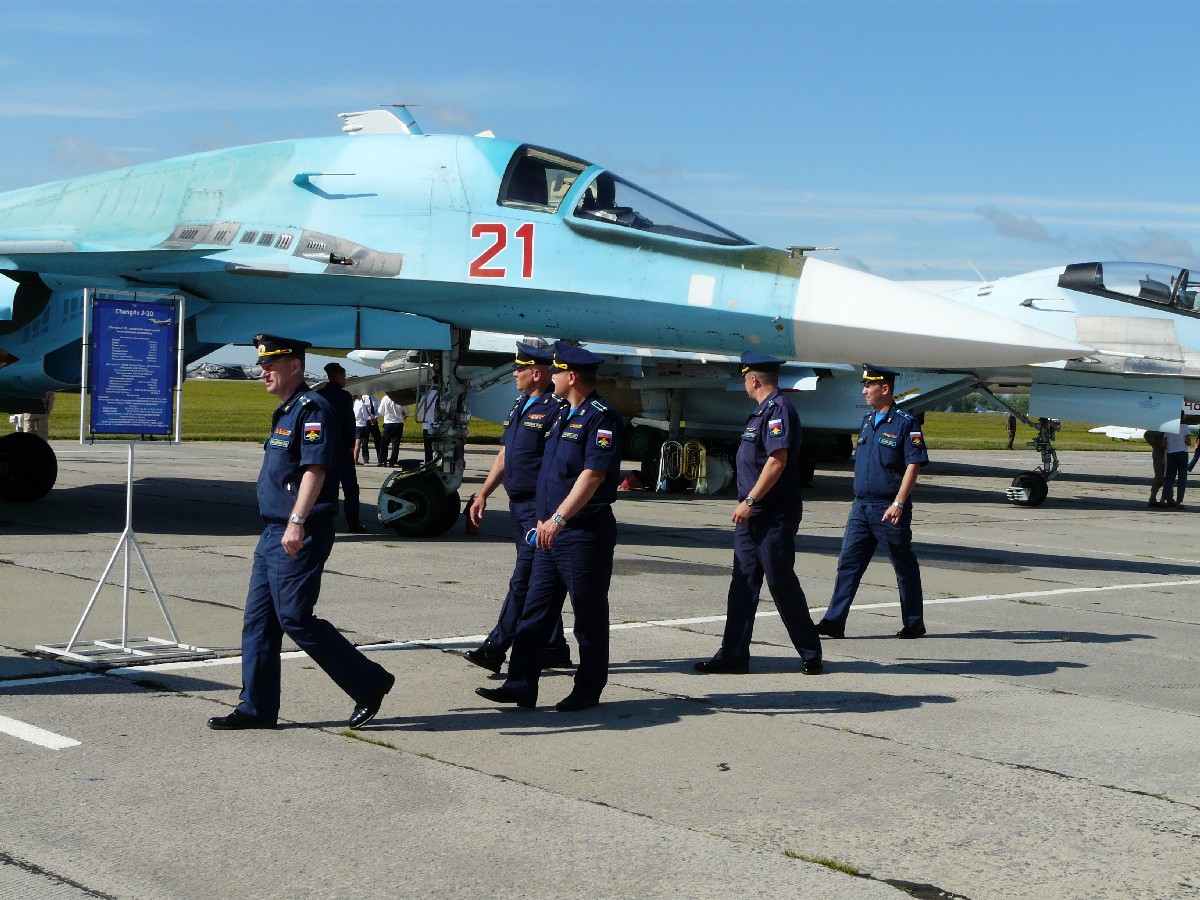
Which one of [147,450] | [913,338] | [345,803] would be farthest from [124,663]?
[147,450]

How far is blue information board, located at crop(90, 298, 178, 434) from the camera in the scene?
287 inches

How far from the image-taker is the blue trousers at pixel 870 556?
8375mm

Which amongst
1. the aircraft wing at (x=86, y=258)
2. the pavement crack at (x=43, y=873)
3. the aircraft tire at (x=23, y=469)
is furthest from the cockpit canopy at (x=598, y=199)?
the pavement crack at (x=43, y=873)

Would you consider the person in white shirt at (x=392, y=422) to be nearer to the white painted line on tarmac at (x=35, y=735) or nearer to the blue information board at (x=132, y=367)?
the blue information board at (x=132, y=367)

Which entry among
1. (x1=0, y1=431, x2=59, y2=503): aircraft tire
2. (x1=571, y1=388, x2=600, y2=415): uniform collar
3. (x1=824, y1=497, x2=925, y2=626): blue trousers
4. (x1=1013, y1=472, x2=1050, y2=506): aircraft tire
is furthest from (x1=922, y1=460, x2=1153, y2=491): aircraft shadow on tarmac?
(x1=571, y1=388, x2=600, y2=415): uniform collar

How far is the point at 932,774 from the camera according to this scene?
204 inches

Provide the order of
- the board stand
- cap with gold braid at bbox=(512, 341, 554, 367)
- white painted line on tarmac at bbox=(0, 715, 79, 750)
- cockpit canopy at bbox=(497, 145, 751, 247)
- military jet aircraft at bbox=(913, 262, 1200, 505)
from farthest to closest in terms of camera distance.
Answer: military jet aircraft at bbox=(913, 262, 1200, 505)
cockpit canopy at bbox=(497, 145, 751, 247)
cap with gold braid at bbox=(512, 341, 554, 367)
the board stand
white painted line on tarmac at bbox=(0, 715, 79, 750)

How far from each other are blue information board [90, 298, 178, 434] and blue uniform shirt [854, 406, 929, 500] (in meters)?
4.36

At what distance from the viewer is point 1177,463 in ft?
66.5

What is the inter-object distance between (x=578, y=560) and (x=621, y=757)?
1.07 meters

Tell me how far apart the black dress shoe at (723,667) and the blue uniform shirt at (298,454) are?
2.41 m

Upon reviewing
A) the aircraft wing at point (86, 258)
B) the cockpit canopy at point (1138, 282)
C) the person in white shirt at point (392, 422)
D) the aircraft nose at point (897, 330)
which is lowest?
the person in white shirt at point (392, 422)

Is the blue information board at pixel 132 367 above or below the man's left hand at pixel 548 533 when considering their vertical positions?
above

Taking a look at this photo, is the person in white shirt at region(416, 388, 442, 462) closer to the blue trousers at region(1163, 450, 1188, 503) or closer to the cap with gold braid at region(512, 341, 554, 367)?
the cap with gold braid at region(512, 341, 554, 367)
